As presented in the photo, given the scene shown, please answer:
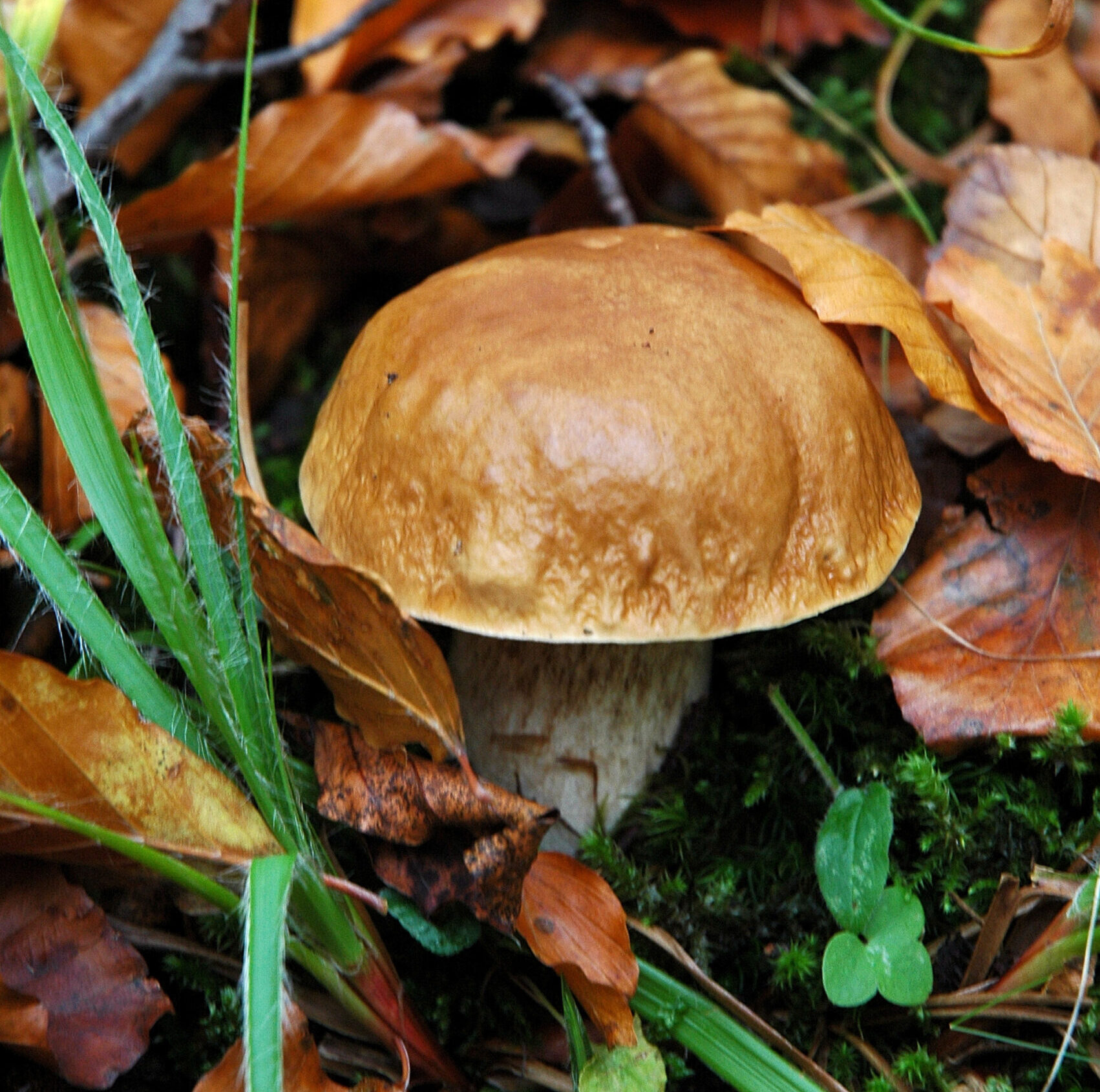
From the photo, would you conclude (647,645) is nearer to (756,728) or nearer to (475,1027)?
(756,728)

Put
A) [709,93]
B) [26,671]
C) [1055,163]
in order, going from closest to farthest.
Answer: [26,671] < [1055,163] < [709,93]

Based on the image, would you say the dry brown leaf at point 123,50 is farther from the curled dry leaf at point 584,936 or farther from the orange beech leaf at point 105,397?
the curled dry leaf at point 584,936

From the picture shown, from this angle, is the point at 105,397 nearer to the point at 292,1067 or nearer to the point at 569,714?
the point at 569,714

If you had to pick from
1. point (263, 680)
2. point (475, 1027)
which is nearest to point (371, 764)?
point (263, 680)

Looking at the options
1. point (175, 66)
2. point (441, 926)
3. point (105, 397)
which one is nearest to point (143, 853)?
point (441, 926)

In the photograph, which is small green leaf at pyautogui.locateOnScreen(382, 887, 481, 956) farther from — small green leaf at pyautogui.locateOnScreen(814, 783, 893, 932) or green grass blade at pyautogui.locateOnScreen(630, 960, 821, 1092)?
→ small green leaf at pyautogui.locateOnScreen(814, 783, 893, 932)

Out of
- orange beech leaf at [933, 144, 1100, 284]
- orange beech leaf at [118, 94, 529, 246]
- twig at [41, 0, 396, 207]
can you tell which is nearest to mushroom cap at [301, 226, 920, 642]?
orange beech leaf at [933, 144, 1100, 284]

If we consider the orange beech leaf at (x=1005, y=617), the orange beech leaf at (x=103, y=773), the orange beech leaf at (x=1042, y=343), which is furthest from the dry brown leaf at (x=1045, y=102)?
the orange beech leaf at (x=103, y=773)
